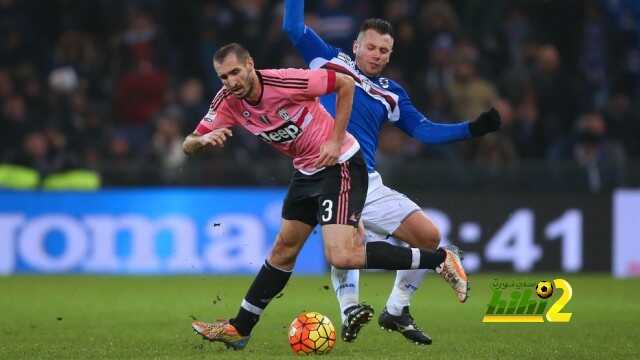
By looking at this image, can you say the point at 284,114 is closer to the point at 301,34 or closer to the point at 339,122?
the point at 339,122

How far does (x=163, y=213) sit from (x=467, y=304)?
4930 millimetres

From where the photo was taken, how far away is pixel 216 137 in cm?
820

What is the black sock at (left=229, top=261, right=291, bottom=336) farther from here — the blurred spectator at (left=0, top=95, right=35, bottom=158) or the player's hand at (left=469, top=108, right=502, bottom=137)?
the blurred spectator at (left=0, top=95, right=35, bottom=158)

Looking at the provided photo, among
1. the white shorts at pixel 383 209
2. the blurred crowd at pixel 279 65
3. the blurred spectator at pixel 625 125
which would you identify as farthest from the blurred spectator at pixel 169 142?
the white shorts at pixel 383 209

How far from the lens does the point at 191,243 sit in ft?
53.1

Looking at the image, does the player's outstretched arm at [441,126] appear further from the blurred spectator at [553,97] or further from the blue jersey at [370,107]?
the blurred spectator at [553,97]

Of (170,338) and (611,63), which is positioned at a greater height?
(611,63)

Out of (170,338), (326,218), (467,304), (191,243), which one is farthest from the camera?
(191,243)

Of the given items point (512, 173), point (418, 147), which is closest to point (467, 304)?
point (512, 173)

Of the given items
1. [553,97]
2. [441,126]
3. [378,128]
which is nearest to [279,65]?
[553,97]

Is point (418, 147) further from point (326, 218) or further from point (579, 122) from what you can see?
point (326, 218)

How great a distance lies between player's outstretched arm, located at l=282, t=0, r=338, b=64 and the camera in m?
8.84

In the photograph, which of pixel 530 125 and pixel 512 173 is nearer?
pixel 512 173

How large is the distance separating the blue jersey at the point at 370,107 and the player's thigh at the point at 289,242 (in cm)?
81
